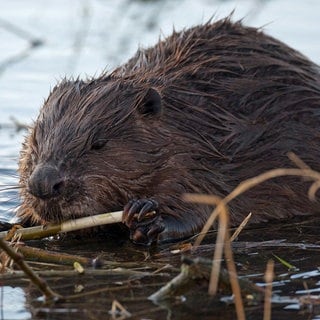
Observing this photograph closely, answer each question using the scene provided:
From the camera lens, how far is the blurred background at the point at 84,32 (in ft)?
26.6

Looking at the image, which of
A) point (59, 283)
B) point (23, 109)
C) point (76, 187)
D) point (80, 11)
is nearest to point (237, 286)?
point (59, 283)

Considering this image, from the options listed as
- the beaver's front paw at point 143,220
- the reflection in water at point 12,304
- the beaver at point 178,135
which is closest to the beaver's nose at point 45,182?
the beaver at point 178,135

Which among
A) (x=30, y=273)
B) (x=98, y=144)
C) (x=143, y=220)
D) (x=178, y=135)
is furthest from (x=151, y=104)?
(x=30, y=273)

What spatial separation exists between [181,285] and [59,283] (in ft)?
2.08

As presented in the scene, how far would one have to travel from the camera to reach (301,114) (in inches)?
244

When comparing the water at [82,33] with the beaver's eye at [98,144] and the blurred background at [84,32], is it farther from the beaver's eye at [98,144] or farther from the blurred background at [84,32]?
the beaver's eye at [98,144]

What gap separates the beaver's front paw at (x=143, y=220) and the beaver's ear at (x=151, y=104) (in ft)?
1.53

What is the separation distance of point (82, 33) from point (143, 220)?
11.7ft

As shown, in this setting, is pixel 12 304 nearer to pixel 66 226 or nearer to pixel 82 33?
pixel 66 226

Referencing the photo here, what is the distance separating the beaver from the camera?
536 centimetres

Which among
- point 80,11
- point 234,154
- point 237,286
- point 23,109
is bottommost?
point 237,286

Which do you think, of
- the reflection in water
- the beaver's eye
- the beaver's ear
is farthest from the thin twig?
the beaver's ear

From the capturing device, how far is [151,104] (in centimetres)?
563

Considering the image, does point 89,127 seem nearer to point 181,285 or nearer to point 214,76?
point 214,76
